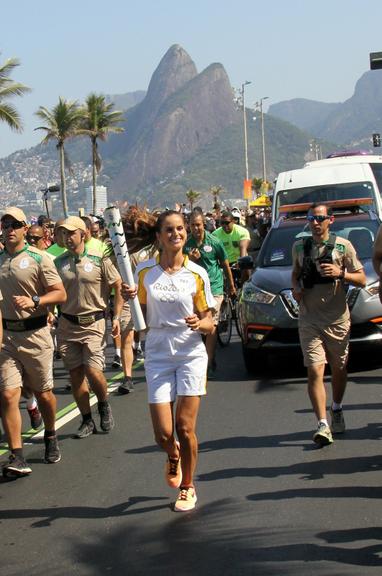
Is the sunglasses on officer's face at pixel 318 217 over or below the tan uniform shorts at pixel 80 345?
over

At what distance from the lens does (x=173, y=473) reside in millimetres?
6133

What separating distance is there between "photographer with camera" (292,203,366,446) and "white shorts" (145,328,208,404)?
1700 millimetres

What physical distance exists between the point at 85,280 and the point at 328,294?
2102mm

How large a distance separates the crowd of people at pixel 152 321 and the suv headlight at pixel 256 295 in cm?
193

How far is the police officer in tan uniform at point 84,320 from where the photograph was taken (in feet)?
27.5

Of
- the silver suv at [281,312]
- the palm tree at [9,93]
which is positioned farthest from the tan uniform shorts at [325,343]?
the palm tree at [9,93]

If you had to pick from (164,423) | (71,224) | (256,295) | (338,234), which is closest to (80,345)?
(71,224)

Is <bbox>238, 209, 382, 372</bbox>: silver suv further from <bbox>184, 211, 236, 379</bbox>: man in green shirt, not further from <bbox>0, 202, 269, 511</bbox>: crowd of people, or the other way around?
<bbox>0, 202, 269, 511</bbox>: crowd of people

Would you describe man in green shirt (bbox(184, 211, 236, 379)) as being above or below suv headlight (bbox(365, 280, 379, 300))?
above

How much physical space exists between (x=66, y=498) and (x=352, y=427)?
265 cm

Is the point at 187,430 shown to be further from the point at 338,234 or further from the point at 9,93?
the point at 9,93

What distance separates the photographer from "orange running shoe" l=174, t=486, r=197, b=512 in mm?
6000

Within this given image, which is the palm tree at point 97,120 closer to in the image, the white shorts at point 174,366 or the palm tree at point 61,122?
the palm tree at point 61,122

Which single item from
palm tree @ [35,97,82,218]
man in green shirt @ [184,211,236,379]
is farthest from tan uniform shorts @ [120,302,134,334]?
palm tree @ [35,97,82,218]
